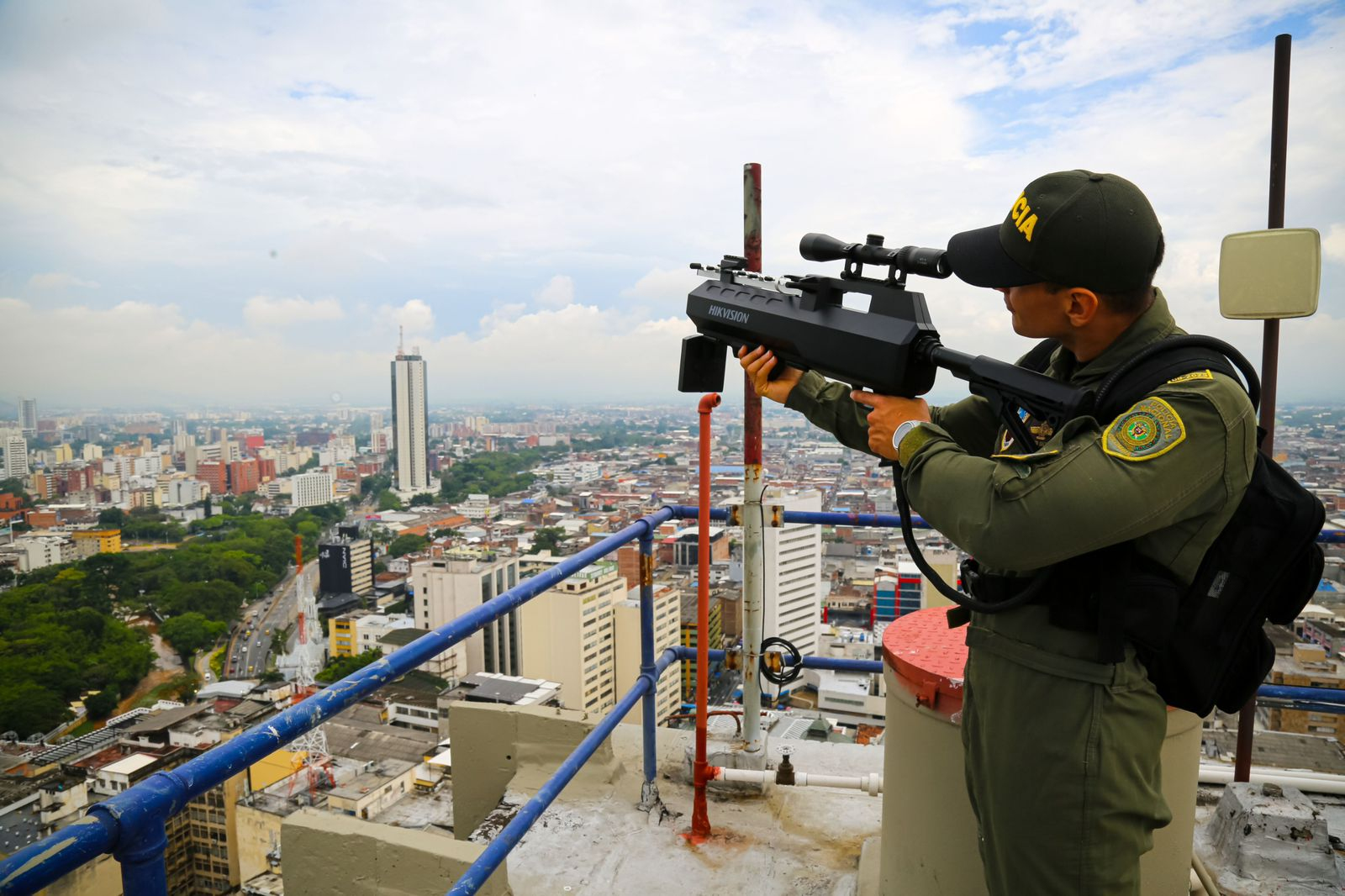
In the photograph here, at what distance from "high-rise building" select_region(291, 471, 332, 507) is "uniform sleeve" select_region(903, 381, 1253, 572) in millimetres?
33304

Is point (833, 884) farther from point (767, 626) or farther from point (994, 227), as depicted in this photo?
point (994, 227)

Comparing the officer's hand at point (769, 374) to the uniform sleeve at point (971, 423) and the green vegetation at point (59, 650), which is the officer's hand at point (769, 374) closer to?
the uniform sleeve at point (971, 423)

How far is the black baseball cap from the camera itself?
1.20 meters

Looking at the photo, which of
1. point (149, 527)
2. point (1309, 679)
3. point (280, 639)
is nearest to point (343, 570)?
point (280, 639)

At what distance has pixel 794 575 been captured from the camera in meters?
3.74

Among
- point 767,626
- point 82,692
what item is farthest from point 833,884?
point 82,692

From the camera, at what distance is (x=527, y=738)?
3.18 metres

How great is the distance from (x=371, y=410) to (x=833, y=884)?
47410 millimetres

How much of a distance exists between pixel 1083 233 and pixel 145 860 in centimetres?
152

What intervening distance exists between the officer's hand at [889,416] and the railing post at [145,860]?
4.02 ft

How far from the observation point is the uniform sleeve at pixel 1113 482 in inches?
43.1

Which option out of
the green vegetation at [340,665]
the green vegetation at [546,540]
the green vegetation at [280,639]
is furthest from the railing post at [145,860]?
the green vegetation at [280,639]

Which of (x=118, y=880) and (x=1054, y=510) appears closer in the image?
(x=118, y=880)

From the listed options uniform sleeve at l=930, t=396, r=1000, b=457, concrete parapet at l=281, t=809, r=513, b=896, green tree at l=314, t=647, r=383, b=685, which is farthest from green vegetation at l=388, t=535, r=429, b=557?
uniform sleeve at l=930, t=396, r=1000, b=457
